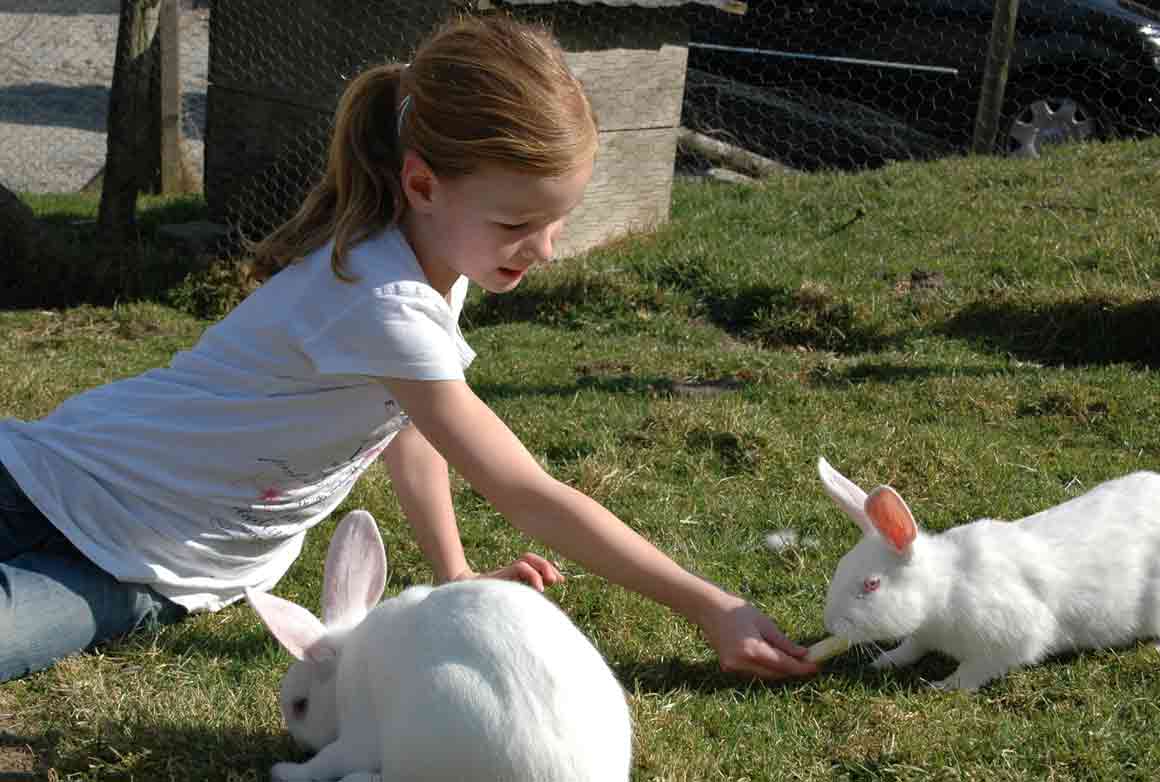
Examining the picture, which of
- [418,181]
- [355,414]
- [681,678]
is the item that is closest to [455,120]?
[418,181]

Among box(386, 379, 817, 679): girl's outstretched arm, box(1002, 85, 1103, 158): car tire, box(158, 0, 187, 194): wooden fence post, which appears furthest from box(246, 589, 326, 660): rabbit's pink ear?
box(1002, 85, 1103, 158): car tire

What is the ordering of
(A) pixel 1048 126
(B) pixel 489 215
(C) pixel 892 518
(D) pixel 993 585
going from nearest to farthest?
(B) pixel 489 215 < (C) pixel 892 518 < (D) pixel 993 585 < (A) pixel 1048 126

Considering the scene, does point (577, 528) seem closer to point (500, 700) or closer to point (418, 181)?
point (500, 700)

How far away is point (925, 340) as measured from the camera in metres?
5.83

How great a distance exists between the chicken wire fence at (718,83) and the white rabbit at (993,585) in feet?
14.2

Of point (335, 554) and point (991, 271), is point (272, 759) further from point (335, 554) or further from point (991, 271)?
point (991, 271)

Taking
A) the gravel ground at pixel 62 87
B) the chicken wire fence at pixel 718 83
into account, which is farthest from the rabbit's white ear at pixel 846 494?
the gravel ground at pixel 62 87

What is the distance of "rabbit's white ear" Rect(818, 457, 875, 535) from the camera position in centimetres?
291

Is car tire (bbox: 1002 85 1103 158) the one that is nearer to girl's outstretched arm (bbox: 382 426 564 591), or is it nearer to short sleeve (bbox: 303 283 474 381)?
girl's outstretched arm (bbox: 382 426 564 591)

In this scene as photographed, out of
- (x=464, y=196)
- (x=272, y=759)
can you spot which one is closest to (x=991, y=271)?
(x=464, y=196)

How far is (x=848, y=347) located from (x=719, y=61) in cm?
551

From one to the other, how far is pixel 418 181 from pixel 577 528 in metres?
0.74

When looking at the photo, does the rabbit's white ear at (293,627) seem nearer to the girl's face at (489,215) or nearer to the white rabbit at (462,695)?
the white rabbit at (462,695)

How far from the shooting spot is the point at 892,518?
2.84 metres
